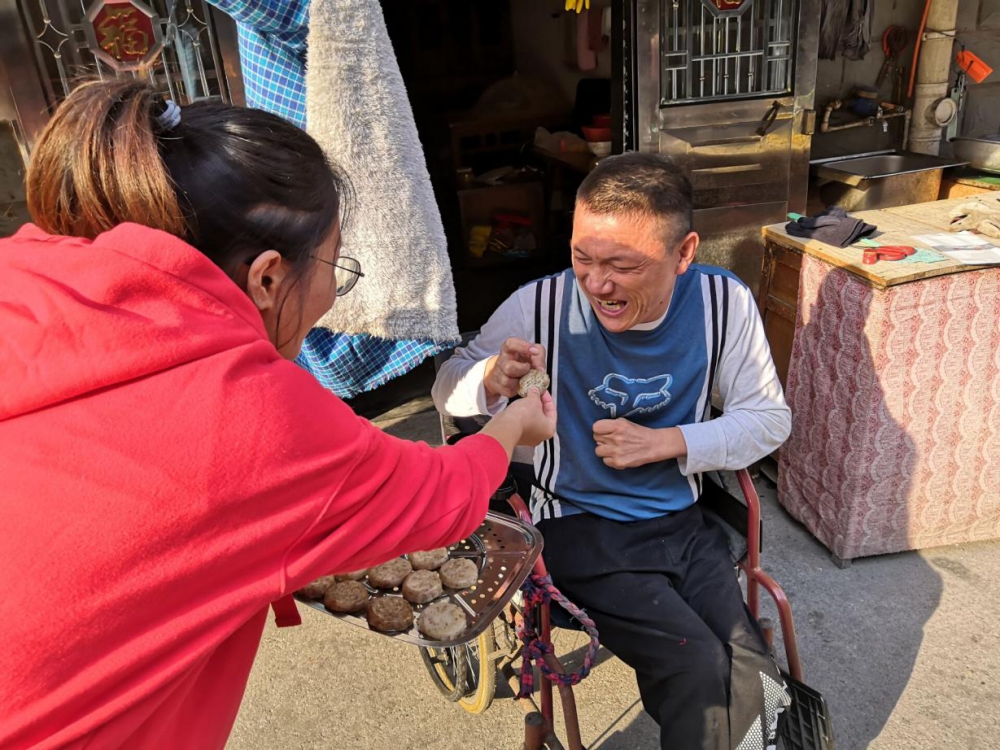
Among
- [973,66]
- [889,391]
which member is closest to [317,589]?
[889,391]

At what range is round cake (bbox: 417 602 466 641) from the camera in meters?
1.60

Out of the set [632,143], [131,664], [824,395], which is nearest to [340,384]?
[131,664]

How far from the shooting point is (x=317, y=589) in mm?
1770

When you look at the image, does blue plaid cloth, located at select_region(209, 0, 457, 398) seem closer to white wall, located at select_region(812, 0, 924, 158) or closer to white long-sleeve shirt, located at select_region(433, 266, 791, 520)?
white long-sleeve shirt, located at select_region(433, 266, 791, 520)

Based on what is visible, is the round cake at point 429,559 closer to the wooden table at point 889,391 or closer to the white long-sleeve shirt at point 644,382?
the white long-sleeve shirt at point 644,382

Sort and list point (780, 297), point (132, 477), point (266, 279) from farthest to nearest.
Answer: point (780, 297) → point (266, 279) → point (132, 477)

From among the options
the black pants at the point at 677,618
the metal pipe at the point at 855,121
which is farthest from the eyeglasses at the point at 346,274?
the metal pipe at the point at 855,121

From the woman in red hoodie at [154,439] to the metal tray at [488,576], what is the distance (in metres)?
0.53

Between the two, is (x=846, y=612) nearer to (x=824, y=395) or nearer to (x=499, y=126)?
(x=824, y=395)

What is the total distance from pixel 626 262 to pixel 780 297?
1.45m

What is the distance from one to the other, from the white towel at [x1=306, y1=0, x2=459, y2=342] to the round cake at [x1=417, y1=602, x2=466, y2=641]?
28.5 inches

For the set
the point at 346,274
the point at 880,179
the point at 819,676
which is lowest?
the point at 819,676

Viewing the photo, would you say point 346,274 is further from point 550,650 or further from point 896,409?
point 896,409

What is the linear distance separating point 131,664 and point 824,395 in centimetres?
263
